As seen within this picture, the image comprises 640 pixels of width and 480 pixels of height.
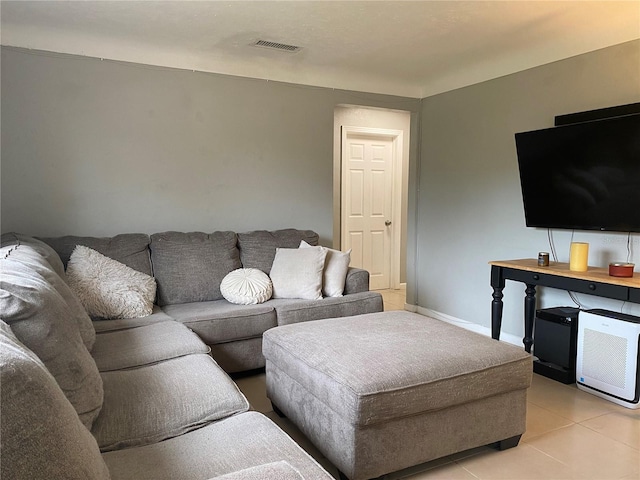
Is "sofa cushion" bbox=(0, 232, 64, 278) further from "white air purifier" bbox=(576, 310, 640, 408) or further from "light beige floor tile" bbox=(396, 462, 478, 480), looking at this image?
"white air purifier" bbox=(576, 310, 640, 408)

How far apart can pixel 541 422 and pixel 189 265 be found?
2.50 meters

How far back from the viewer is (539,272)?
10.2 feet

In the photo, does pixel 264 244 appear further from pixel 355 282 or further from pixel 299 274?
pixel 355 282

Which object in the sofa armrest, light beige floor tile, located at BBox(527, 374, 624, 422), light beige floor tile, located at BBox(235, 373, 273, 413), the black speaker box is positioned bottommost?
light beige floor tile, located at BBox(235, 373, 273, 413)

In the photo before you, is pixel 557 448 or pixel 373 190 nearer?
pixel 557 448

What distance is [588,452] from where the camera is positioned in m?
2.24

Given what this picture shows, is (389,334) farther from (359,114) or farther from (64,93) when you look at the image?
(359,114)

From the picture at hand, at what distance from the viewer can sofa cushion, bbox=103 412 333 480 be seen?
1.26 meters

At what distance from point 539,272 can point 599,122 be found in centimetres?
103

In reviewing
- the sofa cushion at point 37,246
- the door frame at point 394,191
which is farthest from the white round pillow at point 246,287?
the door frame at point 394,191

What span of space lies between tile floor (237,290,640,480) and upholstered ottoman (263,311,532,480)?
109 mm

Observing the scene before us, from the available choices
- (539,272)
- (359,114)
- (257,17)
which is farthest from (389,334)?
(359,114)

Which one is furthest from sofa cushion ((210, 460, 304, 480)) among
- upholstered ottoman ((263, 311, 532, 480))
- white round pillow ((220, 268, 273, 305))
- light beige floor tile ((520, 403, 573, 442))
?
white round pillow ((220, 268, 273, 305))

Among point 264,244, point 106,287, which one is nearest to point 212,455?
point 106,287
